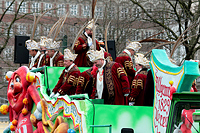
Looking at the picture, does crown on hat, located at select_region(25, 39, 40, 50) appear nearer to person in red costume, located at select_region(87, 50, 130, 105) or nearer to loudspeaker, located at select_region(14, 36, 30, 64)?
loudspeaker, located at select_region(14, 36, 30, 64)

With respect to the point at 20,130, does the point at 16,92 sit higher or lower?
higher

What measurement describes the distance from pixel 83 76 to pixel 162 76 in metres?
3.81

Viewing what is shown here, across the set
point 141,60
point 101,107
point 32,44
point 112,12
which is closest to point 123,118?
point 101,107

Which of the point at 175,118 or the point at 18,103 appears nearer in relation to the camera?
the point at 175,118

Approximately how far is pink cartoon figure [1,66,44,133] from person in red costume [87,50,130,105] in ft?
7.35

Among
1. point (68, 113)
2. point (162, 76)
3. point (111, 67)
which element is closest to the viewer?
point (162, 76)

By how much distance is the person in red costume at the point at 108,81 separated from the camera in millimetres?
7477

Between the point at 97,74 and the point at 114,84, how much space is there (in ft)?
1.26

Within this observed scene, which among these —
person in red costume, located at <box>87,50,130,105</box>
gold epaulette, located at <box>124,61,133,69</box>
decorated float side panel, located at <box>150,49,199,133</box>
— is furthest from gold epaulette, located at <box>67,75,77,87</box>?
decorated float side panel, located at <box>150,49,199,133</box>

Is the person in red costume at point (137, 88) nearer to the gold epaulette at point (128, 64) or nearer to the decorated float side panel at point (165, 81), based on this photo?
the gold epaulette at point (128, 64)

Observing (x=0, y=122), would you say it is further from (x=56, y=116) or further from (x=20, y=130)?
(x=56, y=116)

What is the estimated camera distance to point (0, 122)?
2642 cm

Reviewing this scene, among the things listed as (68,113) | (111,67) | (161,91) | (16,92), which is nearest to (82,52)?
(16,92)

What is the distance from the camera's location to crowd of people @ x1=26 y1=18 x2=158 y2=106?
752 cm
